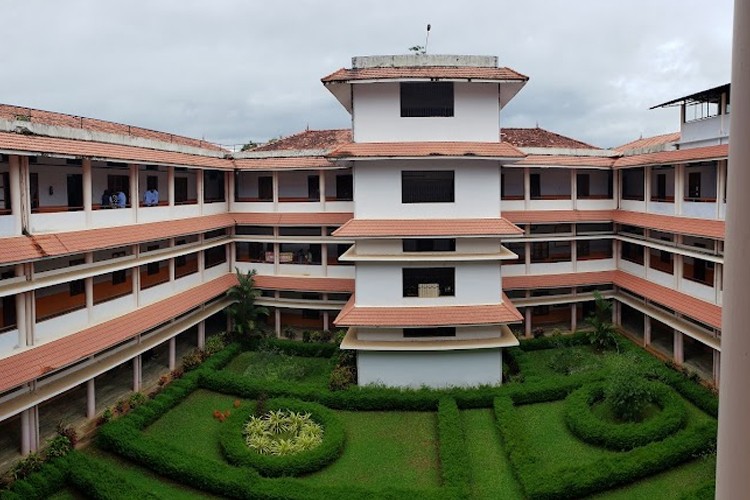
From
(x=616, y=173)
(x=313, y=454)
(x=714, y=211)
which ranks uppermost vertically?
(x=616, y=173)

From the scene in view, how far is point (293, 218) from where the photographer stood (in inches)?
1054

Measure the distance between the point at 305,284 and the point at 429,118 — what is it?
32.9 feet

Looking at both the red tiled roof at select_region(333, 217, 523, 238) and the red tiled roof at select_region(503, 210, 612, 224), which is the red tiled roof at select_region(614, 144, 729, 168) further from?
the red tiled roof at select_region(333, 217, 523, 238)

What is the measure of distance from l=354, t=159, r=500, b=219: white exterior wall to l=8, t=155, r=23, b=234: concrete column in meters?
10.8

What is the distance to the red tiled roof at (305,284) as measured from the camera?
1016 inches

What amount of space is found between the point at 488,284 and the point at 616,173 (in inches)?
454

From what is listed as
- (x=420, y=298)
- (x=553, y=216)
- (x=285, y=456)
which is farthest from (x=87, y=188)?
(x=553, y=216)

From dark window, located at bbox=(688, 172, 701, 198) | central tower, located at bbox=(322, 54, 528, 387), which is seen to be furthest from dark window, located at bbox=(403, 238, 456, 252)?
dark window, located at bbox=(688, 172, 701, 198)

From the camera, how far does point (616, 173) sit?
27531 millimetres

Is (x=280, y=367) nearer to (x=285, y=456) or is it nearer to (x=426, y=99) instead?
(x=285, y=456)

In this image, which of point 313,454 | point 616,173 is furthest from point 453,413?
point 616,173

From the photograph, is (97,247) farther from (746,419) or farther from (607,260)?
(607,260)

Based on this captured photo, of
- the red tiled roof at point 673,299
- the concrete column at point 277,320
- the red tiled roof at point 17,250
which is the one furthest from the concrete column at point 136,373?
the red tiled roof at point 673,299

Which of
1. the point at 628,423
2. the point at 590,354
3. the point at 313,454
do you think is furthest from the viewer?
the point at 590,354
